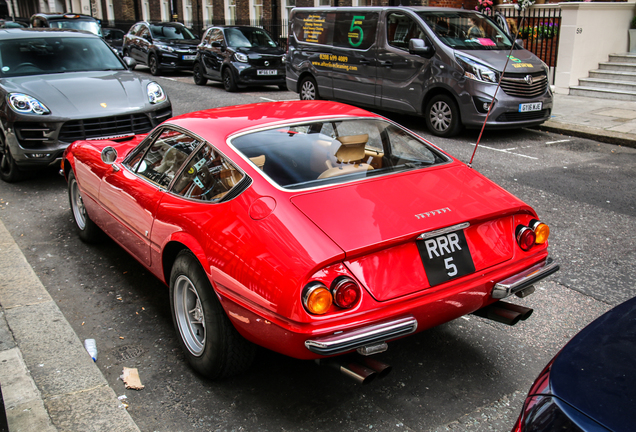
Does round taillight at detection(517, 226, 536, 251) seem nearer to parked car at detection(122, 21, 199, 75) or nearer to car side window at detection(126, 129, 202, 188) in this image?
car side window at detection(126, 129, 202, 188)

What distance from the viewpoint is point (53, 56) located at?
8352mm

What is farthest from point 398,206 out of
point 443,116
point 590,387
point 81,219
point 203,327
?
point 443,116

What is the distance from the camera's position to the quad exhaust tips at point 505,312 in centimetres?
321

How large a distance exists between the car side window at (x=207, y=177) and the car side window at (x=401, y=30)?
7569 mm

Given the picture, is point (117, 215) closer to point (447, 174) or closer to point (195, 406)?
point (195, 406)

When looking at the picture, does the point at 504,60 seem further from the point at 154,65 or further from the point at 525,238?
the point at 154,65

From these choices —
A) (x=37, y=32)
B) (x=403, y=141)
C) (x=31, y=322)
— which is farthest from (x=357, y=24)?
(x=31, y=322)

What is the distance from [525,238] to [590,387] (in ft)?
4.70

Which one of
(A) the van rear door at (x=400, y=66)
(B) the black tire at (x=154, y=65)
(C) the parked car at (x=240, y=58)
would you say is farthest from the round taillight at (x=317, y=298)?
(B) the black tire at (x=154, y=65)

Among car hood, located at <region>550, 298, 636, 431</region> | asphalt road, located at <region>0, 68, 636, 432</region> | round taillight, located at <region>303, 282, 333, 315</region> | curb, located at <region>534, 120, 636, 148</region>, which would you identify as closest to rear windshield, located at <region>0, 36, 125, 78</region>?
asphalt road, located at <region>0, 68, 636, 432</region>

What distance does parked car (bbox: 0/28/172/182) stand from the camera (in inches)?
275

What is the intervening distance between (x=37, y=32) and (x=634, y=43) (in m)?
13.8

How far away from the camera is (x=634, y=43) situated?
1482cm

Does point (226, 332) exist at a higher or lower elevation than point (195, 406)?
higher
